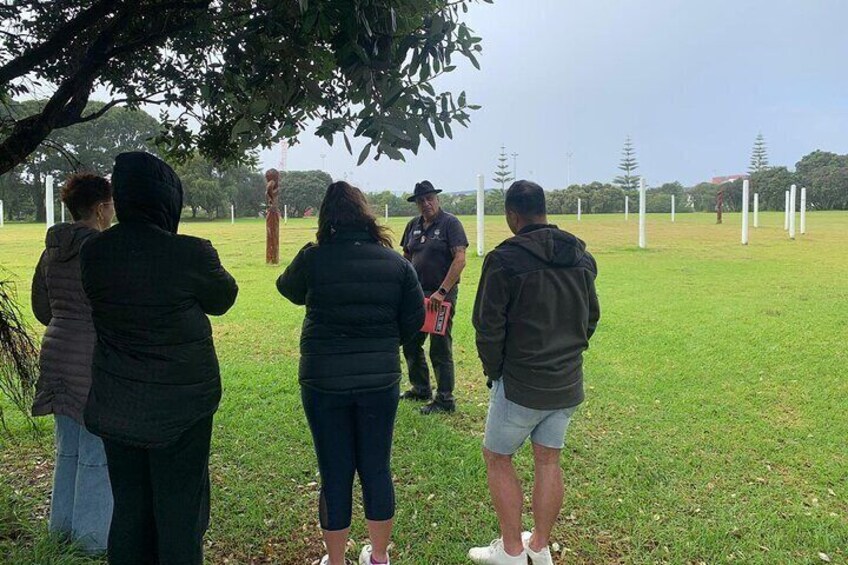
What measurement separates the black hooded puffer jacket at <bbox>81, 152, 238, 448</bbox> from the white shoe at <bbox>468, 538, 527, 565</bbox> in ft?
5.74

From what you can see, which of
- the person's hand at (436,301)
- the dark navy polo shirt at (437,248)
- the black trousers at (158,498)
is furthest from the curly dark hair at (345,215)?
the dark navy polo shirt at (437,248)

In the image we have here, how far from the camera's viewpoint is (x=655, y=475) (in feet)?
14.1

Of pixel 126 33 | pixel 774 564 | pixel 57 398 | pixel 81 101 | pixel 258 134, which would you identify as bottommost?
pixel 774 564

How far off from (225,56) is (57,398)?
177cm

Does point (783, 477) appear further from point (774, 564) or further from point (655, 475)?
point (774, 564)

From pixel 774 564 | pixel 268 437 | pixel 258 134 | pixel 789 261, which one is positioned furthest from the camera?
pixel 789 261

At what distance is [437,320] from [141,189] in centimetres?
315

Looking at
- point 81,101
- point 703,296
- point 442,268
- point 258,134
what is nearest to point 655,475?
point 442,268

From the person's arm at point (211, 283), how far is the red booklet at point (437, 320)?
2.81m

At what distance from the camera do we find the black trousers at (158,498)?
2.22 metres

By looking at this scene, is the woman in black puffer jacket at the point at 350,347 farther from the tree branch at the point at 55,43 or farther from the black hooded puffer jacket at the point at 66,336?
the tree branch at the point at 55,43

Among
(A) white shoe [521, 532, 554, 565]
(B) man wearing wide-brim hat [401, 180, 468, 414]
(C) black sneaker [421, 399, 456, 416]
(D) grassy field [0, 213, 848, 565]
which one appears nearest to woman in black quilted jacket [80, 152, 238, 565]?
(D) grassy field [0, 213, 848, 565]

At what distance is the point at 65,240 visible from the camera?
9.30ft

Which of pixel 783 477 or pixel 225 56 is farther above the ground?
→ pixel 225 56
